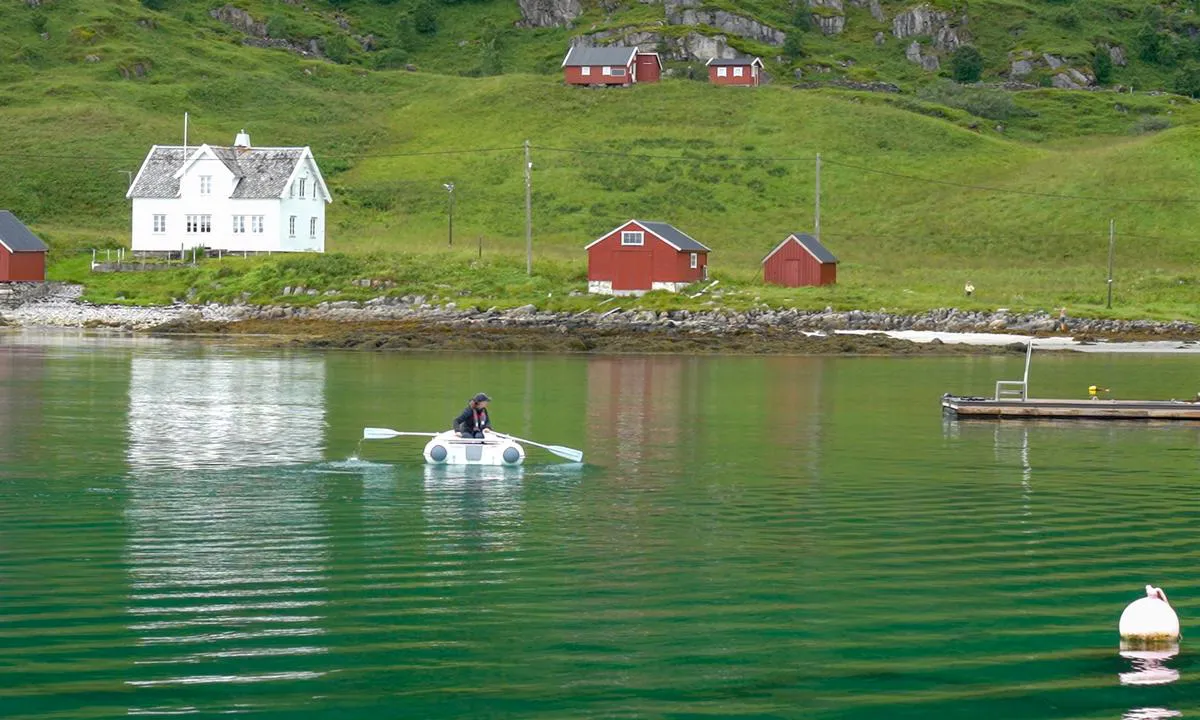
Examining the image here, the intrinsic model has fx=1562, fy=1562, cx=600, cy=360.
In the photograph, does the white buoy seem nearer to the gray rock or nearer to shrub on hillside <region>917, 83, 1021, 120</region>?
shrub on hillside <region>917, 83, 1021, 120</region>

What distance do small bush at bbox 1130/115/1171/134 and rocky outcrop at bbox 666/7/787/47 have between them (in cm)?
5061

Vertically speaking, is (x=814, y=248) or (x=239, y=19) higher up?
(x=239, y=19)

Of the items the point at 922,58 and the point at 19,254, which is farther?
the point at 922,58

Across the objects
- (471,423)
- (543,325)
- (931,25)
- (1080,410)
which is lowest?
(1080,410)

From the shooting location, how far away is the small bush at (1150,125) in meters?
143

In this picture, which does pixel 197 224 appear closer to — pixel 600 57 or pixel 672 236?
pixel 672 236

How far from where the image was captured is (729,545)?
79.8 feet

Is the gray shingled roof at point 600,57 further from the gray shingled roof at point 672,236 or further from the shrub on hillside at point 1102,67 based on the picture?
the shrub on hillside at point 1102,67

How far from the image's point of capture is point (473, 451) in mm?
32562

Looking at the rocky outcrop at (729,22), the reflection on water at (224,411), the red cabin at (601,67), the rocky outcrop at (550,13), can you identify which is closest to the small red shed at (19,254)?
the reflection on water at (224,411)

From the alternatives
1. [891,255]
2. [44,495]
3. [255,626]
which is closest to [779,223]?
[891,255]

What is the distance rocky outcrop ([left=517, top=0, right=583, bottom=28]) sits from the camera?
196 metres

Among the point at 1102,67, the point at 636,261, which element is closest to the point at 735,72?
the point at 1102,67

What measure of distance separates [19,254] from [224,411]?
1881 inches
